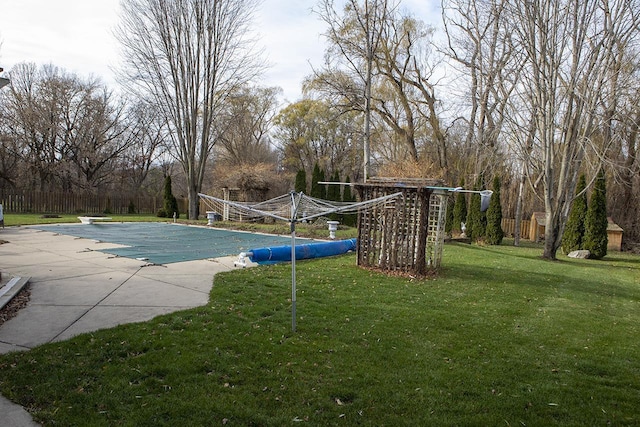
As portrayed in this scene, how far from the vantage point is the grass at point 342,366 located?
2.90 metres

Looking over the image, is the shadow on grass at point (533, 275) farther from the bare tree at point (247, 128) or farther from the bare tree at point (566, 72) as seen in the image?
the bare tree at point (247, 128)

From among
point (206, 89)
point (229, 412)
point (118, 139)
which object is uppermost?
point (206, 89)

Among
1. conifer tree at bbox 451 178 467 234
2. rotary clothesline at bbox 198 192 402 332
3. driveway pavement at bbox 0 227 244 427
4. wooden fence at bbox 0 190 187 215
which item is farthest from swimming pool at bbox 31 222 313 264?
wooden fence at bbox 0 190 187 215

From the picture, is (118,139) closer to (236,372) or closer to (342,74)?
(342,74)

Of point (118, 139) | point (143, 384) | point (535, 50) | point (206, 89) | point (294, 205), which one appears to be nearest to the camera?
point (143, 384)

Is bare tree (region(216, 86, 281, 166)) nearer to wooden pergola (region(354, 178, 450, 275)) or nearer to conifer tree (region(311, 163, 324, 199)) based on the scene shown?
conifer tree (region(311, 163, 324, 199))

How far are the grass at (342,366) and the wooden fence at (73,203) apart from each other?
22.8 metres

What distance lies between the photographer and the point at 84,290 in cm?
595

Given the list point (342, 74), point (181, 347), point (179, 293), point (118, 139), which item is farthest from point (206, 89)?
point (181, 347)

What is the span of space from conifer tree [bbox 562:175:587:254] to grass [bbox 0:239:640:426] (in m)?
11.1

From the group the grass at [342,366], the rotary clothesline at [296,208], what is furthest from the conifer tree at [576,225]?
the rotary clothesline at [296,208]

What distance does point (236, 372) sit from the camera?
3.46 metres

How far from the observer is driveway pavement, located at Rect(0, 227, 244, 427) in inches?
165

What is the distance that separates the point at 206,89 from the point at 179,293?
20.8 meters
